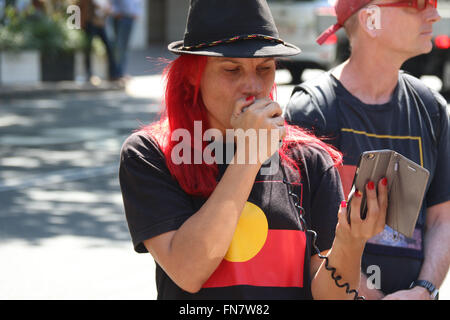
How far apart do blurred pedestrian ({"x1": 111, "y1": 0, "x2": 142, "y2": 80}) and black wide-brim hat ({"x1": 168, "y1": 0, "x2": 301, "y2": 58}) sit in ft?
46.9

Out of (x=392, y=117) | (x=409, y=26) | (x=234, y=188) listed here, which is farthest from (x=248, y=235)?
(x=409, y=26)

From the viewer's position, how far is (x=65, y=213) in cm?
665

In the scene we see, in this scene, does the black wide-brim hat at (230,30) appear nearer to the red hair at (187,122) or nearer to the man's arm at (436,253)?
the red hair at (187,122)

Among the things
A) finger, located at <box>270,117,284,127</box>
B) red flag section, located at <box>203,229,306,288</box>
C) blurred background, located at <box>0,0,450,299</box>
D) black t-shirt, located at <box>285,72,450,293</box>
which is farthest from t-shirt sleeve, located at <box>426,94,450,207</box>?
finger, located at <box>270,117,284,127</box>

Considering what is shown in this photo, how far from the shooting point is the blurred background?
17.4ft

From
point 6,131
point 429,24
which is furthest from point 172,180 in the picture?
point 6,131

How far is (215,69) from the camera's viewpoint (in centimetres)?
235

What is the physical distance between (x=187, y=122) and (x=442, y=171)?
3.60 feet

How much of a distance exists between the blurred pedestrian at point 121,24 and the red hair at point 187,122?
46.6 feet

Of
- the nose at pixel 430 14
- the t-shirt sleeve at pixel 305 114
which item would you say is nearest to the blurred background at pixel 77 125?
the t-shirt sleeve at pixel 305 114

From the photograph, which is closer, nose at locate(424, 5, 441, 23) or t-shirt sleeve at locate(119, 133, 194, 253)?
t-shirt sleeve at locate(119, 133, 194, 253)

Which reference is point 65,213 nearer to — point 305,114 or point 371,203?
point 305,114

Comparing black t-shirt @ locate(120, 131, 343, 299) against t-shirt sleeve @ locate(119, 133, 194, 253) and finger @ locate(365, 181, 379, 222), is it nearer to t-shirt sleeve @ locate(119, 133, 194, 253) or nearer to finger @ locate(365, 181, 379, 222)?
t-shirt sleeve @ locate(119, 133, 194, 253)
